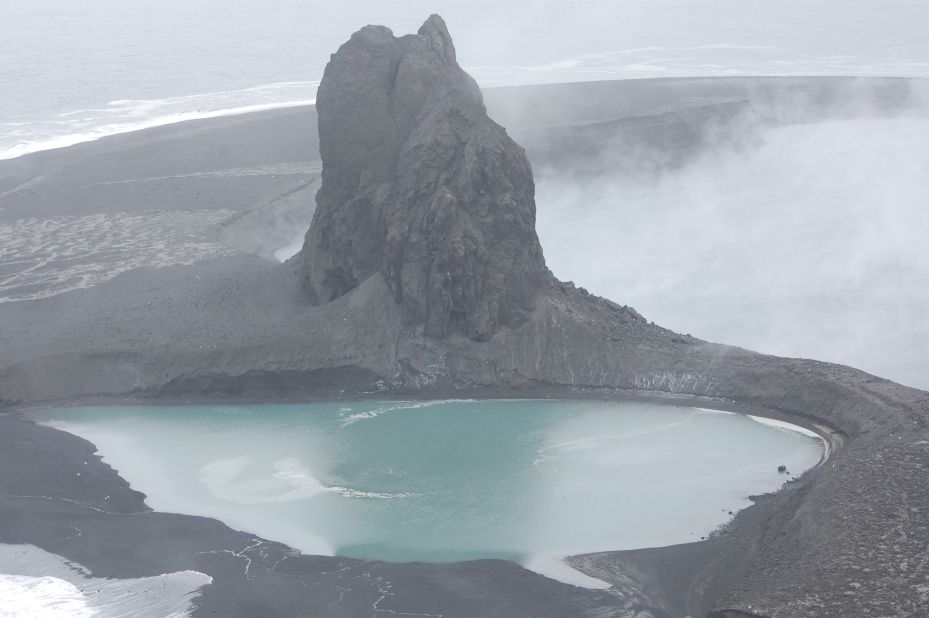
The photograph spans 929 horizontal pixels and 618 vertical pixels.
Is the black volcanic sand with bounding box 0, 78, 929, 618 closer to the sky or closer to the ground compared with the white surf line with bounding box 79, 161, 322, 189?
closer to the ground

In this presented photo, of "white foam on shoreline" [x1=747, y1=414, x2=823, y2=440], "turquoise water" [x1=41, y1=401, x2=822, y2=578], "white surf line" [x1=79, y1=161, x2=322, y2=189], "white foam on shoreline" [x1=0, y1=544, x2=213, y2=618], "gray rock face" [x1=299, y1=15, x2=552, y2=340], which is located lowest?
"white foam on shoreline" [x1=0, y1=544, x2=213, y2=618]

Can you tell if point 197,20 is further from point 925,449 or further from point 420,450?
point 925,449

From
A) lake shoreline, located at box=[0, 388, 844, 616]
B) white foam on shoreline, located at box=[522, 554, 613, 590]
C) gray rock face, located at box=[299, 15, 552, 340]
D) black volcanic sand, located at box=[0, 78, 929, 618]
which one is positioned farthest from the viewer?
gray rock face, located at box=[299, 15, 552, 340]

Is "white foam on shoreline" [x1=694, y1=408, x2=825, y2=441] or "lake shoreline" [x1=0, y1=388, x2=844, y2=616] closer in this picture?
"lake shoreline" [x1=0, y1=388, x2=844, y2=616]

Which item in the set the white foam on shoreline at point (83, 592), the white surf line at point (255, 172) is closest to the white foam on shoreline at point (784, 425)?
the white foam on shoreline at point (83, 592)

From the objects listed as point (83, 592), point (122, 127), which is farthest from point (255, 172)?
point (83, 592)

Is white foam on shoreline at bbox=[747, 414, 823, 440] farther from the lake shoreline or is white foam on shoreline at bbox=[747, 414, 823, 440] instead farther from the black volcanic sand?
the black volcanic sand

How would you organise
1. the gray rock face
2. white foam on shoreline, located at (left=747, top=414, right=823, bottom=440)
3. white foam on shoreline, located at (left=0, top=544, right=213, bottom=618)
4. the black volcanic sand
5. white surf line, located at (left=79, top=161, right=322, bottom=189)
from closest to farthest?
the black volcanic sand, white foam on shoreline, located at (left=0, top=544, right=213, bottom=618), white foam on shoreline, located at (left=747, top=414, right=823, bottom=440), the gray rock face, white surf line, located at (left=79, top=161, right=322, bottom=189)

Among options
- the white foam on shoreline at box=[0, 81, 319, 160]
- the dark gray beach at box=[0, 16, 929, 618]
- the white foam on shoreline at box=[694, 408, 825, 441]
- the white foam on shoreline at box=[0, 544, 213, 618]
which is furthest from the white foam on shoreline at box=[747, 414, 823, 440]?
the white foam on shoreline at box=[0, 81, 319, 160]

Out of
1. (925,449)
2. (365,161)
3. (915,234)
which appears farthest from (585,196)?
(925,449)
